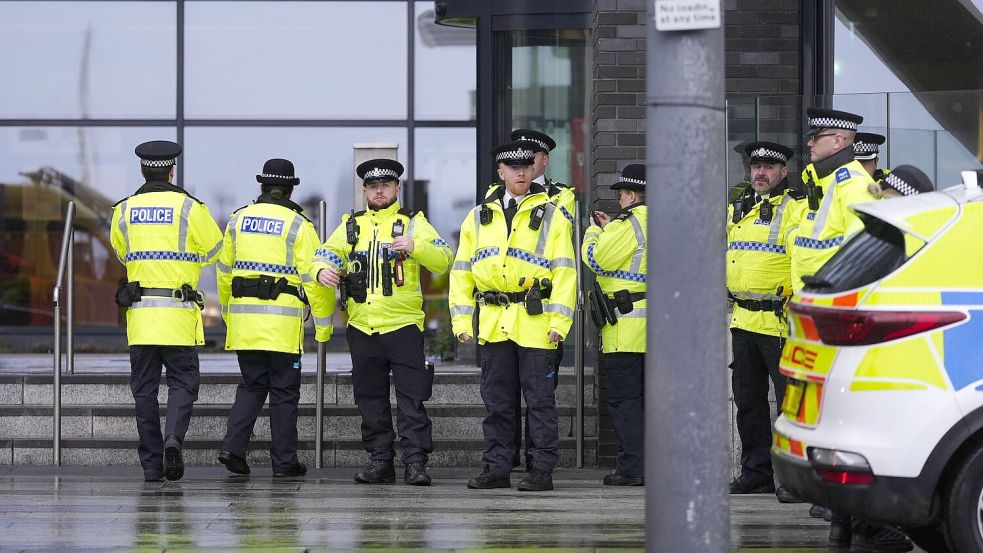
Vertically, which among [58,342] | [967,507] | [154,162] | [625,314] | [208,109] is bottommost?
[967,507]

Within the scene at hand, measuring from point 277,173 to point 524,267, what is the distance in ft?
6.04

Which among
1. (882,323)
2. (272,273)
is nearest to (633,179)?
(272,273)

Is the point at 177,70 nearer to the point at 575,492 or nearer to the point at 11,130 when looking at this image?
the point at 11,130

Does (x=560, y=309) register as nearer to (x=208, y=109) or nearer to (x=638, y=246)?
(x=638, y=246)

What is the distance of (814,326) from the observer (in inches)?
227

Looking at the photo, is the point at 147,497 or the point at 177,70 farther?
the point at 177,70

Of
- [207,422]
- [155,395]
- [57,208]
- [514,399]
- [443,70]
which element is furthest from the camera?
[443,70]

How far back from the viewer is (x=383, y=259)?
29.5 ft

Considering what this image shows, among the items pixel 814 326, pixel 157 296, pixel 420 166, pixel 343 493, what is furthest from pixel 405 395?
pixel 420 166

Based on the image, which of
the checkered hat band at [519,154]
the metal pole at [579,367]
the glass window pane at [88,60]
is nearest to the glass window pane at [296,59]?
the glass window pane at [88,60]

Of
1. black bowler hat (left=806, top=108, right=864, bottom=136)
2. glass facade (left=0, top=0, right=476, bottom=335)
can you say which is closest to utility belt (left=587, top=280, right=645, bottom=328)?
black bowler hat (left=806, top=108, right=864, bottom=136)

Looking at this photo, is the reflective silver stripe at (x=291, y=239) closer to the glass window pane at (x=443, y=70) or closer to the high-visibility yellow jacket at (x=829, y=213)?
the high-visibility yellow jacket at (x=829, y=213)

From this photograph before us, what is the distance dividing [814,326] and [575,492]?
3206 millimetres

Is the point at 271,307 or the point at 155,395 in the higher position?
the point at 271,307
